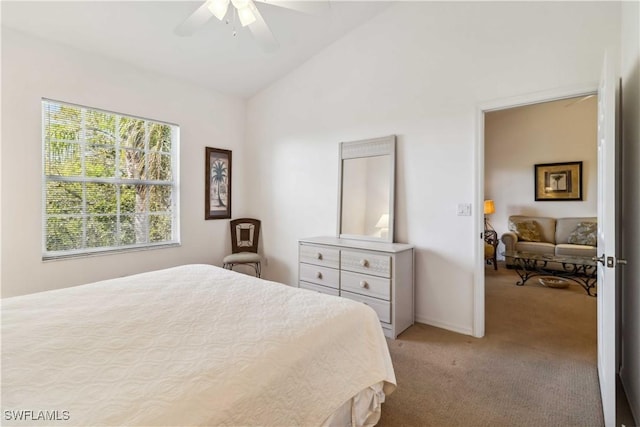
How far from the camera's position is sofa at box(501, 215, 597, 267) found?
16.0 feet

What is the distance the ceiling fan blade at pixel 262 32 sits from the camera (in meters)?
2.04

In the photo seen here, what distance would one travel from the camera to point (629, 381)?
193 cm

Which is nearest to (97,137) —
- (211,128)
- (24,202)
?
(24,202)

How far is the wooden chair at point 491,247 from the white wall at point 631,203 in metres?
3.39

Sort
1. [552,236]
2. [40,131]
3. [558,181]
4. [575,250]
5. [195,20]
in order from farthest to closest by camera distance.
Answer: [558,181] < [552,236] < [575,250] < [40,131] < [195,20]

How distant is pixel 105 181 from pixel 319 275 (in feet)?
7.84

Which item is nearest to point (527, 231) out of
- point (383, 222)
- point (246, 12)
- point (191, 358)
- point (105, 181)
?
point (383, 222)

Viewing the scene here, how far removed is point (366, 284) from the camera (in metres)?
2.95

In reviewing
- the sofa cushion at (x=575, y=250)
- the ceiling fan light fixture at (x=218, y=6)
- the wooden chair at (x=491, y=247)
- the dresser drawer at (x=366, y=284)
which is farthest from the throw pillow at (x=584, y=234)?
the ceiling fan light fixture at (x=218, y=6)

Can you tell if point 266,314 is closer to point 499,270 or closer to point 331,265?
point 331,265

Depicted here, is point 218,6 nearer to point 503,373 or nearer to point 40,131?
point 40,131

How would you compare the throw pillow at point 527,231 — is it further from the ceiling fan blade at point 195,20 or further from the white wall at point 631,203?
the ceiling fan blade at point 195,20

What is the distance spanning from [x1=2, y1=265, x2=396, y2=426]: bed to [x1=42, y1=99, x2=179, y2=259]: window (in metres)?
1.52

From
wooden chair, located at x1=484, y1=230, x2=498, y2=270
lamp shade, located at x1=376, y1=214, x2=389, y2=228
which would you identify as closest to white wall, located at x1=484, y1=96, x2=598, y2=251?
wooden chair, located at x1=484, y1=230, x2=498, y2=270
